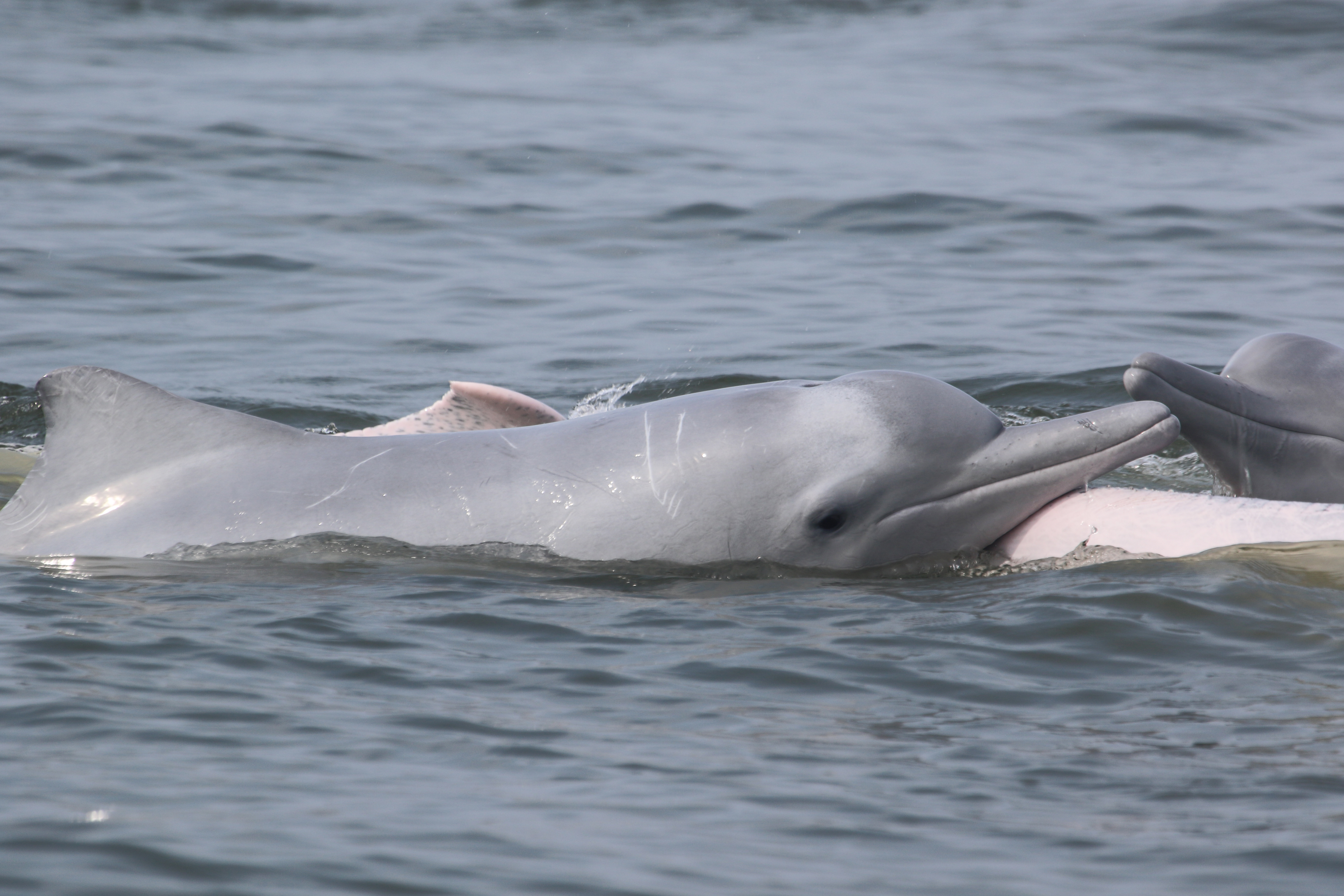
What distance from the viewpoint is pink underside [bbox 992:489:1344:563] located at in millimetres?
7535

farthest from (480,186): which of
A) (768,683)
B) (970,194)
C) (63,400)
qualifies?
(768,683)

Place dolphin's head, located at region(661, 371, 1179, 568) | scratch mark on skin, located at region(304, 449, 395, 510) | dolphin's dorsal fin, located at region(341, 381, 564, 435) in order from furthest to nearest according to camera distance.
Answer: dolphin's dorsal fin, located at region(341, 381, 564, 435), scratch mark on skin, located at region(304, 449, 395, 510), dolphin's head, located at region(661, 371, 1179, 568)

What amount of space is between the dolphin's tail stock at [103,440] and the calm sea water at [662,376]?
428 mm

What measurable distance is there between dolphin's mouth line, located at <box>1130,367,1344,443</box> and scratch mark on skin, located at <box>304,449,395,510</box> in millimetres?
3591

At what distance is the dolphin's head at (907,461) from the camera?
7.43 m

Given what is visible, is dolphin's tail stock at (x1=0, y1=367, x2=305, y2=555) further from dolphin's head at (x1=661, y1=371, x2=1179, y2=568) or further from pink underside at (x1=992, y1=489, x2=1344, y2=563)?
pink underside at (x1=992, y1=489, x2=1344, y2=563)

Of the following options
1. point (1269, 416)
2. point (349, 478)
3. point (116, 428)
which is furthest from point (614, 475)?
point (1269, 416)

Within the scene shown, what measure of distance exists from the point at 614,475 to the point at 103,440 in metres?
2.46

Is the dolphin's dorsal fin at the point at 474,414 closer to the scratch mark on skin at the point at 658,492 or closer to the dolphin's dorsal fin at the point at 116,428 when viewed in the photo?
the dolphin's dorsal fin at the point at 116,428

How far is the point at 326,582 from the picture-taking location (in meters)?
7.62

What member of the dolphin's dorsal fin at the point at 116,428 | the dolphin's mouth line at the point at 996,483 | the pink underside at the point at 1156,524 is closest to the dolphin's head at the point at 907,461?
the dolphin's mouth line at the point at 996,483

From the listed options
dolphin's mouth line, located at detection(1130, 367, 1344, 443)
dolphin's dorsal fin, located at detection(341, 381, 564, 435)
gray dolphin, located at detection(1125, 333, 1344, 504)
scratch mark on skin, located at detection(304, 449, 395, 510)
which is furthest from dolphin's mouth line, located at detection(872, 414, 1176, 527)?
scratch mark on skin, located at detection(304, 449, 395, 510)

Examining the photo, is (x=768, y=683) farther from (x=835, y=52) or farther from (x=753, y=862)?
(x=835, y=52)

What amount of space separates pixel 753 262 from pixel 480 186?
4707mm
